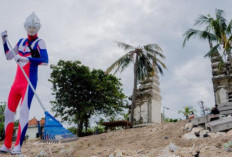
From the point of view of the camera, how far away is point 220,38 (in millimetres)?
15781

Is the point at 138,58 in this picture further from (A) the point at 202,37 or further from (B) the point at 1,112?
(B) the point at 1,112

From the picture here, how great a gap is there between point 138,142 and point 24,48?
4.13 meters

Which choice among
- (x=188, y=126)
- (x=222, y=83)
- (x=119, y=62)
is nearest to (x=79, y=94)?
(x=119, y=62)

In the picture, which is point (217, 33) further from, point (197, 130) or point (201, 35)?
point (197, 130)

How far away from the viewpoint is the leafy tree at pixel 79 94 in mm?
21234

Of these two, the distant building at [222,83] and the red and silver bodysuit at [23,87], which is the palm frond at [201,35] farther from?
the red and silver bodysuit at [23,87]

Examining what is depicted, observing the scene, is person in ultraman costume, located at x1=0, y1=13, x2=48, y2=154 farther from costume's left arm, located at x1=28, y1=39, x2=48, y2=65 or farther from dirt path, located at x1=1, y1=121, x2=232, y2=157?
dirt path, located at x1=1, y1=121, x2=232, y2=157

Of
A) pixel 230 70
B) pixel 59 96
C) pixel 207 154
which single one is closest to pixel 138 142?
pixel 207 154

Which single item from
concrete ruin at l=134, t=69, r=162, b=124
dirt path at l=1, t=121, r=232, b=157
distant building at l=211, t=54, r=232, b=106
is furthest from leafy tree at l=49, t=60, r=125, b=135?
dirt path at l=1, t=121, r=232, b=157

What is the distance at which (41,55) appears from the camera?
568 centimetres

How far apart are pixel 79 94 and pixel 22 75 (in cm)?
1614

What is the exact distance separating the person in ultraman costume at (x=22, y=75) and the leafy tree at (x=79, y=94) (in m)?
15.0

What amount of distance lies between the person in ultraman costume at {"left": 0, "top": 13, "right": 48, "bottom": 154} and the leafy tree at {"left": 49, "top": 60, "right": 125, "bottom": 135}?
1501 centimetres

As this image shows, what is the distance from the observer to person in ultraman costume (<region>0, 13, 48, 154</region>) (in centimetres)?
543
